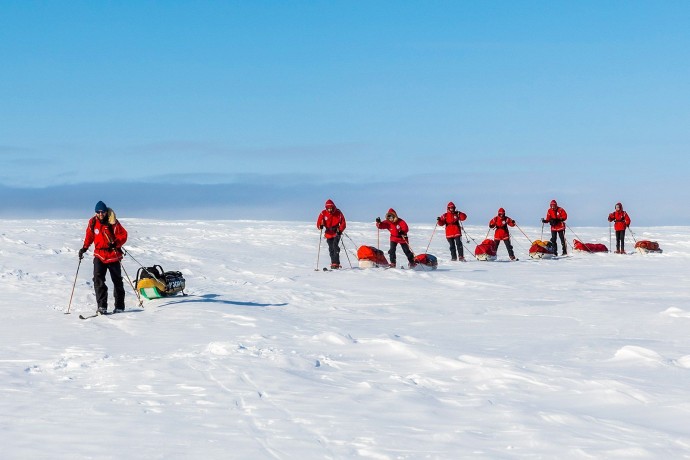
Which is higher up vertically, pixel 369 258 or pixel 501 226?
pixel 501 226

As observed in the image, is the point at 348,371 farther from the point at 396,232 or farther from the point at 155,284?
the point at 396,232

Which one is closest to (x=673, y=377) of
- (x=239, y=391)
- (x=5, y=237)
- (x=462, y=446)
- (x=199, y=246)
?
(x=462, y=446)

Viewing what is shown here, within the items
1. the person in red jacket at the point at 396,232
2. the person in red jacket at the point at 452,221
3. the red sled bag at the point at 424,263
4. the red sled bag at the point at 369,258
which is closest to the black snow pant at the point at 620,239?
the person in red jacket at the point at 452,221

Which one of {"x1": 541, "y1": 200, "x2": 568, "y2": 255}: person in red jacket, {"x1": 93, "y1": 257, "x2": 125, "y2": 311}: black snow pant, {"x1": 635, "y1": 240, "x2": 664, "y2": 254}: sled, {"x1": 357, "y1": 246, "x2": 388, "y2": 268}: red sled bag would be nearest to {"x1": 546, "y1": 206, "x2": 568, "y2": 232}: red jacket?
{"x1": 541, "y1": 200, "x2": 568, "y2": 255}: person in red jacket

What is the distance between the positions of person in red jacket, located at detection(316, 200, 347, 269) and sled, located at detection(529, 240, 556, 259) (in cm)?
810

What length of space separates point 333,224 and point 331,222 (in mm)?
78

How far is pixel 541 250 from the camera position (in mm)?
25938

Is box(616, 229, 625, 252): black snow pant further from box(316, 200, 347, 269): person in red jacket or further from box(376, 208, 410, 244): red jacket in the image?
box(316, 200, 347, 269): person in red jacket

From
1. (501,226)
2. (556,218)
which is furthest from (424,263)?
(556,218)

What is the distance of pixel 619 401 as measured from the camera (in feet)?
22.7

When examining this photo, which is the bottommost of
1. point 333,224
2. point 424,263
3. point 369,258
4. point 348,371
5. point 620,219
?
point 348,371

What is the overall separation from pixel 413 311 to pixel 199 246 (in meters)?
13.6

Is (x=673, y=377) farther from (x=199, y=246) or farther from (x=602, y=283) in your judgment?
(x=199, y=246)

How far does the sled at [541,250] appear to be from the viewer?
2594 centimetres
